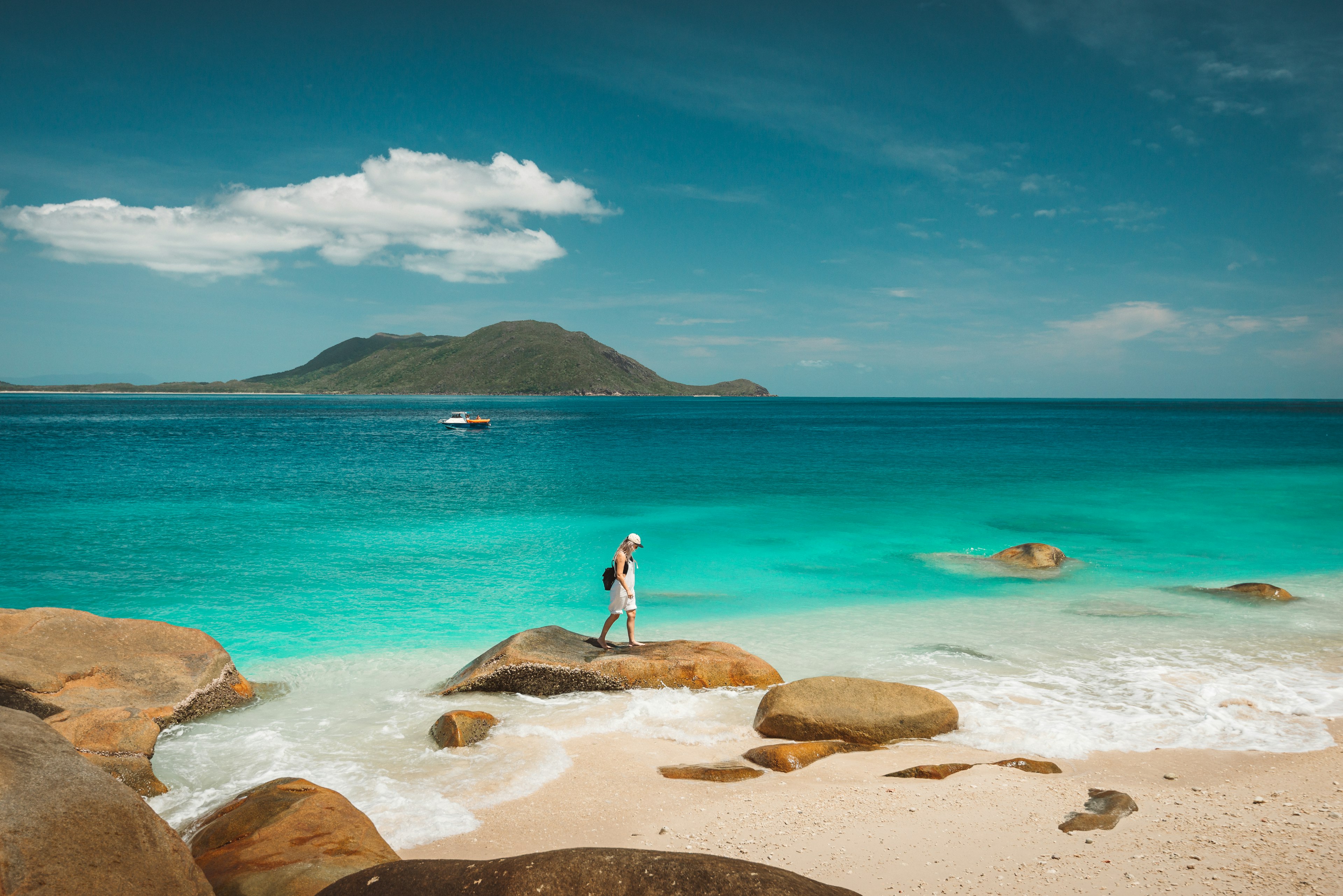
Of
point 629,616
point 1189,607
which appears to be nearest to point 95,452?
point 629,616

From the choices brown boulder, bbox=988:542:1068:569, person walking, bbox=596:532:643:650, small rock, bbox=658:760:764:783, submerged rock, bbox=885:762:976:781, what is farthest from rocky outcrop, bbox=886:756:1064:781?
brown boulder, bbox=988:542:1068:569

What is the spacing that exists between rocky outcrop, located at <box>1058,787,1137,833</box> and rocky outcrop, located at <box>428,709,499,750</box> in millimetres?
6846

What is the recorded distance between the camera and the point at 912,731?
31.2 ft

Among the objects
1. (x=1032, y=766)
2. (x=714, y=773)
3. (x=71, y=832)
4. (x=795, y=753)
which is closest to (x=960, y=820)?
(x=1032, y=766)

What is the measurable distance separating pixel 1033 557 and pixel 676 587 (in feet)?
35.3

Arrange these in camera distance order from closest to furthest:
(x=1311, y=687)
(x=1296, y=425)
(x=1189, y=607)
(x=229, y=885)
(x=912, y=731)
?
(x=229, y=885), (x=912, y=731), (x=1311, y=687), (x=1189, y=607), (x=1296, y=425)

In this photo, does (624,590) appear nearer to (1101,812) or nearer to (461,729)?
(461,729)

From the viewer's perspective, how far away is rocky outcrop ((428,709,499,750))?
9328 millimetres

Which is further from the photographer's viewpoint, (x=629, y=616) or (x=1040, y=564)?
(x=1040, y=564)

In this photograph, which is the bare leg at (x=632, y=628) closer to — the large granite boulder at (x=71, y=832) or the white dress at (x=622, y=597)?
the white dress at (x=622, y=597)

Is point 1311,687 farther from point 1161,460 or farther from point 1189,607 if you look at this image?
point 1161,460

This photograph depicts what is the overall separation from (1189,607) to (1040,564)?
4.31 m

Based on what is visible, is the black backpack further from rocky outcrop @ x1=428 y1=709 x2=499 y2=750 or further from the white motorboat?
the white motorboat

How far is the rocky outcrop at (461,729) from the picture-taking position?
30.6 ft
